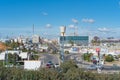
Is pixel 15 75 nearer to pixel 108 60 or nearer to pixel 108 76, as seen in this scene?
pixel 108 76

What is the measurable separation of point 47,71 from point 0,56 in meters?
41.0

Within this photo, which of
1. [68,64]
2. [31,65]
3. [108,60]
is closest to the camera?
[68,64]

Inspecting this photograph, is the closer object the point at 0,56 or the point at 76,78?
the point at 76,78

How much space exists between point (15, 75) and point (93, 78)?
626 cm

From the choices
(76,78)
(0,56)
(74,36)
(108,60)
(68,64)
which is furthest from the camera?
(74,36)

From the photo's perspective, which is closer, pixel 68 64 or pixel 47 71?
pixel 47 71

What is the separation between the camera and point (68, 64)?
29.5 metres

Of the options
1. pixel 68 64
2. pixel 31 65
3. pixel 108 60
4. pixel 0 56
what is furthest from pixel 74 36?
pixel 68 64

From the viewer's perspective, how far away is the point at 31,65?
143ft

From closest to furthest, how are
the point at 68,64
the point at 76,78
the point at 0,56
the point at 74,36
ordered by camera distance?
the point at 76,78 → the point at 68,64 → the point at 0,56 → the point at 74,36

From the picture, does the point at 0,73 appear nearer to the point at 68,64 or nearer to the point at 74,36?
the point at 68,64

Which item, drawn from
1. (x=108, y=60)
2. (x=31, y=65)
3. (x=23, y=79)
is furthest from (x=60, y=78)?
(x=108, y=60)

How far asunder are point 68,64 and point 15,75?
7522 mm

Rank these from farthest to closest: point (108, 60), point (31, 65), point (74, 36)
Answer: point (74, 36) → point (108, 60) → point (31, 65)
